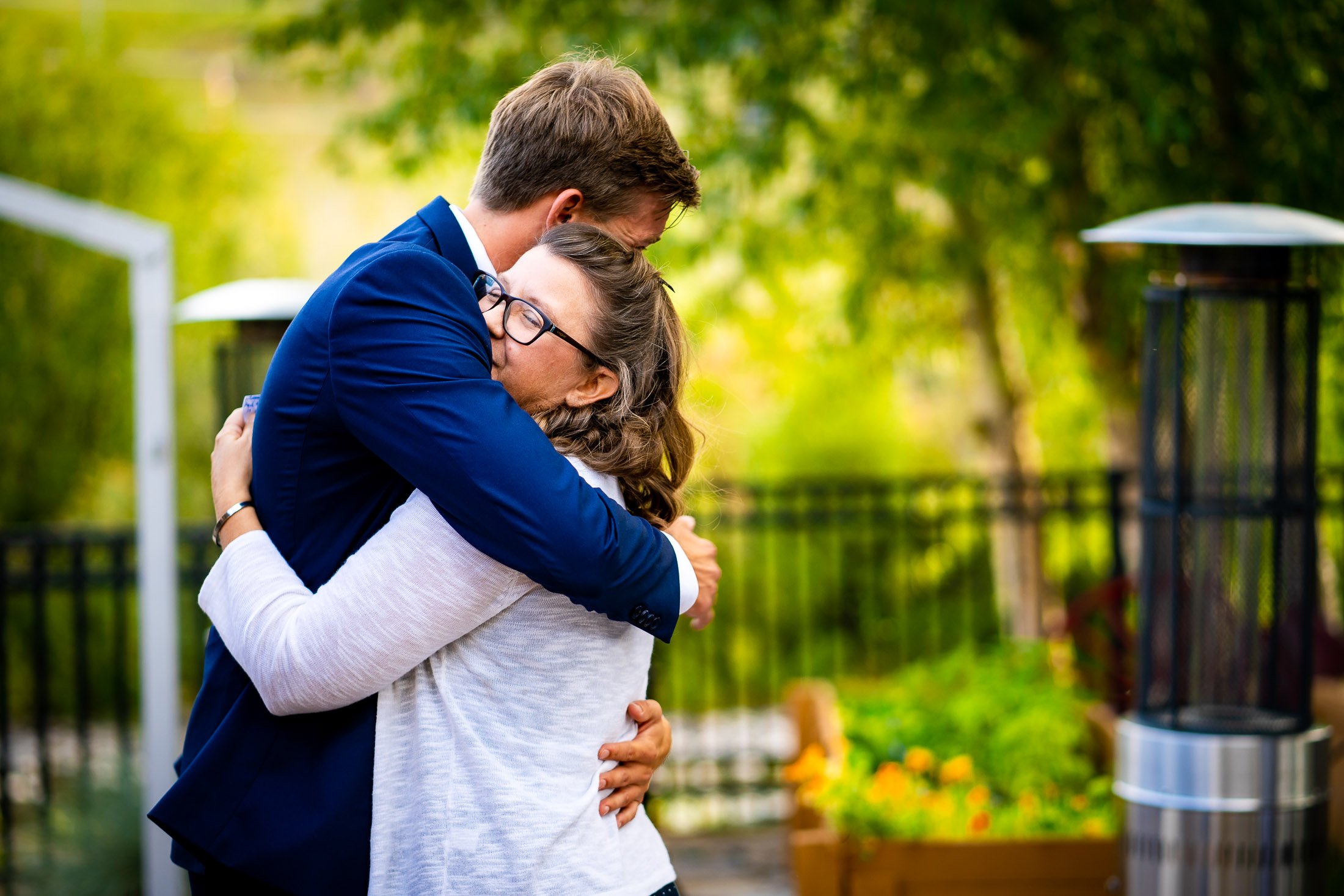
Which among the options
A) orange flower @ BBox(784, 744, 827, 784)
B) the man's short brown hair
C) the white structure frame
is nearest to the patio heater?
orange flower @ BBox(784, 744, 827, 784)

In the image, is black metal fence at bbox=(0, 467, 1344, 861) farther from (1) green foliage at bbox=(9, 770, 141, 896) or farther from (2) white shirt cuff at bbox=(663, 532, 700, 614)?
(2) white shirt cuff at bbox=(663, 532, 700, 614)

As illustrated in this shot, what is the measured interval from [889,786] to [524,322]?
123 inches

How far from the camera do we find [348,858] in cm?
173

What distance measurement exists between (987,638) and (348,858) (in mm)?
9137

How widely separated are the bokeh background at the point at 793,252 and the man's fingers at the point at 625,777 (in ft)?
1.72

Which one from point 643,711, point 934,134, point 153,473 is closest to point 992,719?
point 934,134

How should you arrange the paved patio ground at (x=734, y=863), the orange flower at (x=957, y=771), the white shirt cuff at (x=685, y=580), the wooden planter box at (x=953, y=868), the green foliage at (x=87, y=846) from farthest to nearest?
the paved patio ground at (x=734, y=863)
the green foliage at (x=87, y=846)
the orange flower at (x=957, y=771)
the wooden planter box at (x=953, y=868)
the white shirt cuff at (x=685, y=580)

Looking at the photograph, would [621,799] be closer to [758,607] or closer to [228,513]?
[228,513]

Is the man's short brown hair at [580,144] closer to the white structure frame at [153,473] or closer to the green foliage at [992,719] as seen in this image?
the white structure frame at [153,473]

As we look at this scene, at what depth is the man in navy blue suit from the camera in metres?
1.59

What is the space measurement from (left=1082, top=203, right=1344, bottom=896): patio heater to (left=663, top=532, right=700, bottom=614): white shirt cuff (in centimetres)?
212

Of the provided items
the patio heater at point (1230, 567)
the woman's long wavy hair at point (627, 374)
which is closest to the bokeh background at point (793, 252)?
the woman's long wavy hair at point (627, 374)

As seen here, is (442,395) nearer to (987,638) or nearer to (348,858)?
(348,858)

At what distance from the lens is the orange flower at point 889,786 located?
14.6 ft
